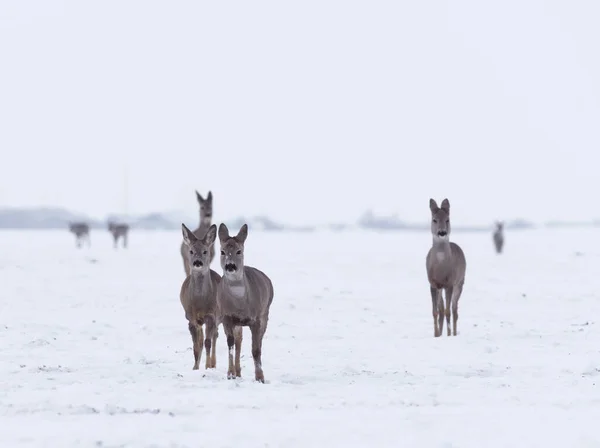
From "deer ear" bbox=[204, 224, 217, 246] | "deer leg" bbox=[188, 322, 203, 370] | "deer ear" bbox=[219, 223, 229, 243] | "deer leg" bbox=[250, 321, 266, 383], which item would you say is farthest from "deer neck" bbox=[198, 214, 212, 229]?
"deer leg" bbox=[250, 321, 266, 383]

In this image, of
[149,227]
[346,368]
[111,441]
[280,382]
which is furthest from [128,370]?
[149,227]

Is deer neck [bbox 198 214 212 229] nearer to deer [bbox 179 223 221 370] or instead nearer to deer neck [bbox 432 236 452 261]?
deer neck [bbox 432 236 452 261]

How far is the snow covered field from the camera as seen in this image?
786 cm

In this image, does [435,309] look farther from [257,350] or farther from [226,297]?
[226,297]

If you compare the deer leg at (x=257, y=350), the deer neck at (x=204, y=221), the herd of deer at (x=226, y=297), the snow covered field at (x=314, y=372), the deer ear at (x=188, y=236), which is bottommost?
the snow covered field at (x=314, y=372)

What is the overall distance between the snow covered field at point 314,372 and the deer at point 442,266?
2.29 ft

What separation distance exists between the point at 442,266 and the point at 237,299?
6.39 metres

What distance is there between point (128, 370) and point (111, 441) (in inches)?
169

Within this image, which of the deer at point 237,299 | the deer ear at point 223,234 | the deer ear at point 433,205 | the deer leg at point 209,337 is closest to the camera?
the deer at point 237,299

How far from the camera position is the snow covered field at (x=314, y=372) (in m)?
7.86

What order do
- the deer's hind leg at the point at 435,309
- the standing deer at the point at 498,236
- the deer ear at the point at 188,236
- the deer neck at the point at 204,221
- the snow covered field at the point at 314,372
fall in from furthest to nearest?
the standing deer at the point at 498,236 → the deer neck at the point at 204,221 → the deer's hind leg at the point at 435,309 → the deer ear at the point at 188,236 → the snow covered field at the point at 314,372

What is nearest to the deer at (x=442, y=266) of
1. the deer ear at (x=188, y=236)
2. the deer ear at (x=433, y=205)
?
the deer ear at (x=433, y=205)

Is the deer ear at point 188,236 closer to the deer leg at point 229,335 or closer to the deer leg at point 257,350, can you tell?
the deer leg at point 229,335

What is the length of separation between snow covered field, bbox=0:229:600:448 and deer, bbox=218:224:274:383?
50 centimetres
